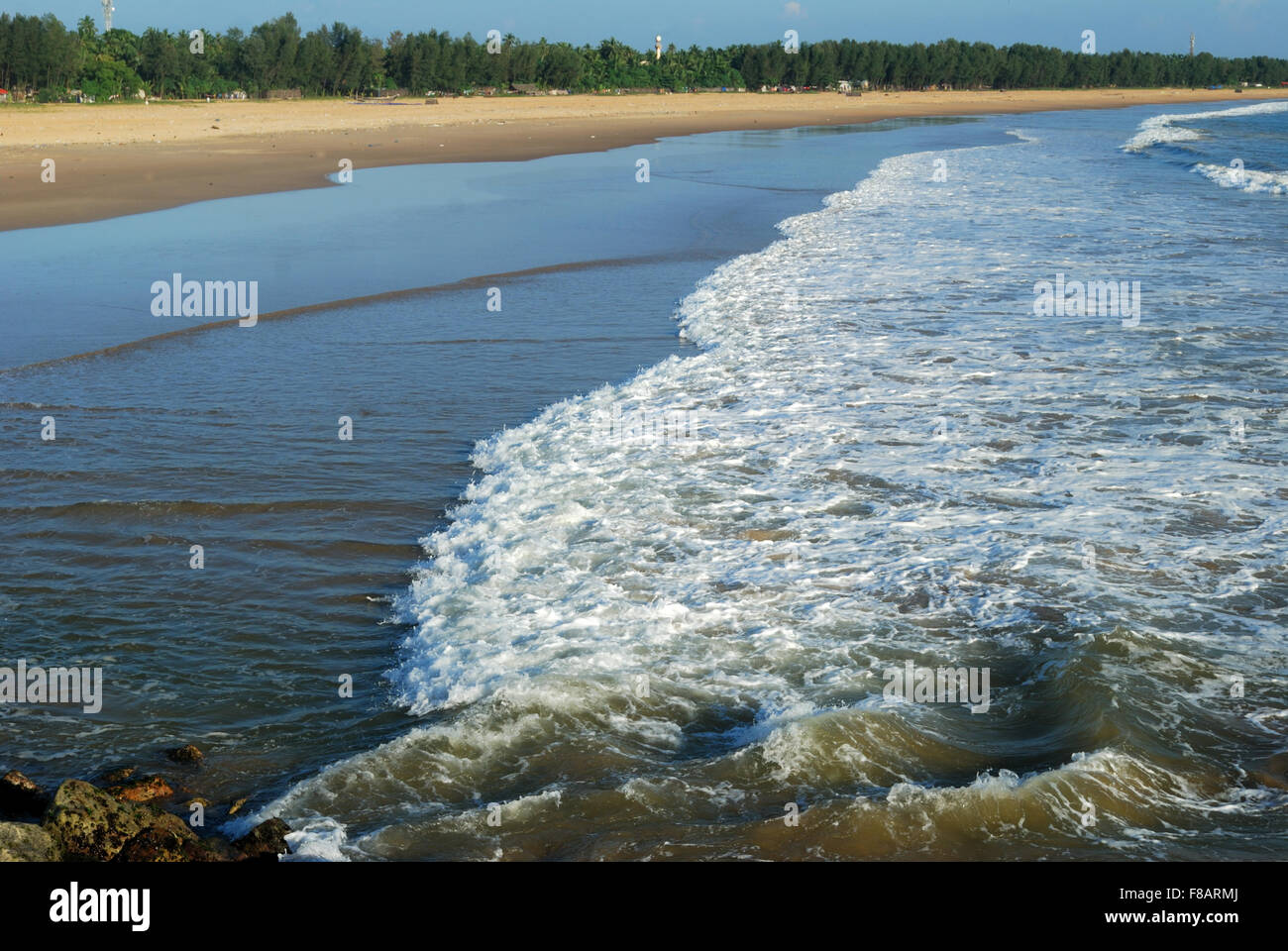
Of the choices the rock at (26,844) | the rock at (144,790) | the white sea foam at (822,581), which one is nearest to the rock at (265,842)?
the white sea foam at (822,581)

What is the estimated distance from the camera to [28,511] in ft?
23.6

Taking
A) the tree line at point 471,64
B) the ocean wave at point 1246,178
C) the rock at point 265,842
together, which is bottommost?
the rock at point 265,842

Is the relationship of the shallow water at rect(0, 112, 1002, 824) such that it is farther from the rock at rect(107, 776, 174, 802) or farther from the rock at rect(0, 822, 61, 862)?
the rock at rect(0, 822, 61, 862)

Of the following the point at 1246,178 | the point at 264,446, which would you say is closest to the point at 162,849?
the point at 264,446

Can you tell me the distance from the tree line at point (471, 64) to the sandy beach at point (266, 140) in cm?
1213

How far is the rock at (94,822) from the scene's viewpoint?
352 cm

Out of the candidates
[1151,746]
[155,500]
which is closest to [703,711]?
[1151,746]

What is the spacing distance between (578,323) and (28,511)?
23.0ft

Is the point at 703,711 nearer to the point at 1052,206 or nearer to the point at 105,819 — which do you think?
the point at 105,819

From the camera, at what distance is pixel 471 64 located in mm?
102562

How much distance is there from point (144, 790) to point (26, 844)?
75 cm

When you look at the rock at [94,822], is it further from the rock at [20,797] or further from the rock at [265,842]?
the rock at [20,797]

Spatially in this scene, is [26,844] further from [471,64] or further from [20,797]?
[471,64]

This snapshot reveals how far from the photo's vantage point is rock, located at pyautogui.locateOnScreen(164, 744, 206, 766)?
4418 mm
